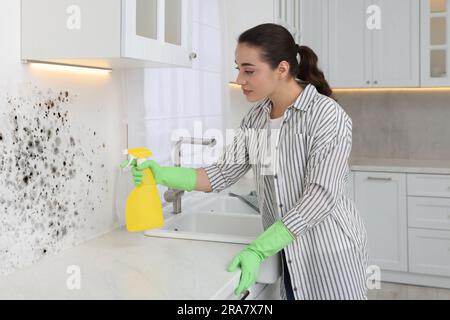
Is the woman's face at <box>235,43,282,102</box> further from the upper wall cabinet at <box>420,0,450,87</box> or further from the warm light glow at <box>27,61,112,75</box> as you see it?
the upper wall cabinet at <box>420,0,450,87</box>

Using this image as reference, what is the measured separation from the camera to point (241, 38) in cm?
165

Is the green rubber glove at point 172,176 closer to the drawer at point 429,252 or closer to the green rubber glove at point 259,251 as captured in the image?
the green rubber glove at point 259,251

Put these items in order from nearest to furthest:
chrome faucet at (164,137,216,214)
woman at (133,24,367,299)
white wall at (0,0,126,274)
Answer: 1. white wall at (0,0,126,274)
2. woman at (133,24,367,299)
3. chrome faucet at (164,137,216,214)

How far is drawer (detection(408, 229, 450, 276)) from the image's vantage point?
347 centimetres

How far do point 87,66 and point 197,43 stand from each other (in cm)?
99

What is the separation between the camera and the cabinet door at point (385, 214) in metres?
3.57

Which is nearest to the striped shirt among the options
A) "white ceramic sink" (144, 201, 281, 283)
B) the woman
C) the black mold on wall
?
the woman

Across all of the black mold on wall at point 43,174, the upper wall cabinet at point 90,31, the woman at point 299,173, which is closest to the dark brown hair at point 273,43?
the woman at point 299,173

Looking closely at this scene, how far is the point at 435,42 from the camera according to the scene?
11.9 ft

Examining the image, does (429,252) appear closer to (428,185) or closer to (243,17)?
(428,185)

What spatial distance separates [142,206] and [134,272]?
0.29 meters

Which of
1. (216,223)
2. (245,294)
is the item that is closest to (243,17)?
(216,223)
